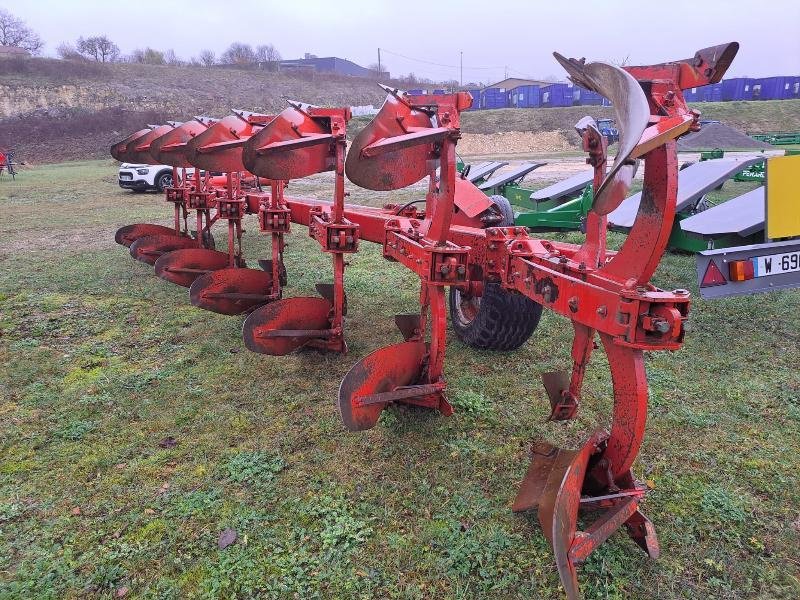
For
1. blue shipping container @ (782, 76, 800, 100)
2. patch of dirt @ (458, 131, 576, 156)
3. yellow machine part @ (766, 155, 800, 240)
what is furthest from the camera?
blue shipping container @ (782, 76, 800, 100)

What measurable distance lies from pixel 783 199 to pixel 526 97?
135 feet

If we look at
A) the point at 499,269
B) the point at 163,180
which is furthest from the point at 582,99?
the point at 499,269

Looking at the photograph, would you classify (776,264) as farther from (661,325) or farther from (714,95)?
(714,95)

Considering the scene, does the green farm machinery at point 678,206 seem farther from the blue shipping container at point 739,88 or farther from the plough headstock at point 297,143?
the blue shipping container at point 739,88

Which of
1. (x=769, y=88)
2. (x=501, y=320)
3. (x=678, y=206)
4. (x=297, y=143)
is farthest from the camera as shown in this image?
(x=769, y=88)

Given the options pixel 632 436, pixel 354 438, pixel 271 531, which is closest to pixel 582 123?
pixel 632 436

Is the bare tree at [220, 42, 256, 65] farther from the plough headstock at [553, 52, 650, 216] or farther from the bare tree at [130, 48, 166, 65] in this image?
the plough headstock at [553, 52, 650, 216]

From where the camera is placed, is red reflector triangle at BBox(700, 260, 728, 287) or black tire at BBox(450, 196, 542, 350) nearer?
red reflector triangle at BBox(700, 260, 728, 287)

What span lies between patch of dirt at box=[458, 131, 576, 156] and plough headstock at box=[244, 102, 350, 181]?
2795 centimetres

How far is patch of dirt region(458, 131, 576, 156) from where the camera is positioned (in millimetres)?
31109

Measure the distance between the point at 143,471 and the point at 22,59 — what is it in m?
43.5

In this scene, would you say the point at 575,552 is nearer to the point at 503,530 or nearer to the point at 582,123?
the point at 503,530

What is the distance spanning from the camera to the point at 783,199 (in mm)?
3852

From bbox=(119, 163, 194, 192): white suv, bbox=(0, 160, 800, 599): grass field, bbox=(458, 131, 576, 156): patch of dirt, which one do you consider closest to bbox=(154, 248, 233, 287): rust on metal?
bbox=(0, 160, 800, 599): grass field
